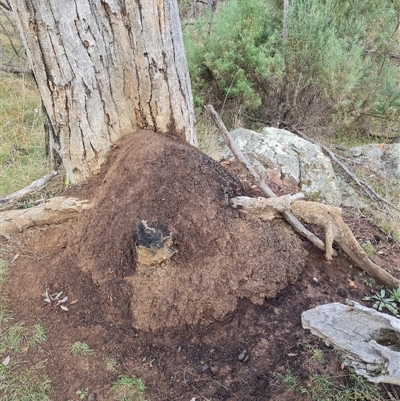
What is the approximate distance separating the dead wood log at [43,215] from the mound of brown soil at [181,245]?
0.40 feet

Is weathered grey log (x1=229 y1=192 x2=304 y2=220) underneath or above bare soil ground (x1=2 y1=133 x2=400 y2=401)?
above

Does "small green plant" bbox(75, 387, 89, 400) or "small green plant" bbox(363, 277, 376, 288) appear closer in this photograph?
"small green plant" bbox(75, 387, 89, 400)

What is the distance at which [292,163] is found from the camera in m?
3.80

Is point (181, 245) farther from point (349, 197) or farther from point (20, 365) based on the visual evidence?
point (349, 197)

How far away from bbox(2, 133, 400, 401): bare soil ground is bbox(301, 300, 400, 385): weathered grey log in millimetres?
301

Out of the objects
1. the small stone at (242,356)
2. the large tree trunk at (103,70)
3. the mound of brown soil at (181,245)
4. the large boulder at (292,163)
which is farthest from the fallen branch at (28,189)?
the small stone at (242,356)

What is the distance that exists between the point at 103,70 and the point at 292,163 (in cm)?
214

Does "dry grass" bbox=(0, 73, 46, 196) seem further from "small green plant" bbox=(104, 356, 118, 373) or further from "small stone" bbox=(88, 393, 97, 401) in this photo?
"small stone" bbox=(88, 393, 97, 401)

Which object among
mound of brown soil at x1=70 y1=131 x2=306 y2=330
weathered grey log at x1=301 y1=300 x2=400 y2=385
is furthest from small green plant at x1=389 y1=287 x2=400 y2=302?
weathered grey log at x1=301 y1=300 x2=400 y2=385

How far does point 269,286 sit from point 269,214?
41 centimetres

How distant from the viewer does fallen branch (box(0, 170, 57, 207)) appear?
279cm

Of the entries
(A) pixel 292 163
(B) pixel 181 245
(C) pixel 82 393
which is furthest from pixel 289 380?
(A) pixel 292 163

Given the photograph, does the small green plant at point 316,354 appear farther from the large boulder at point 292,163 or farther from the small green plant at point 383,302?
the large boulder at point 292,163

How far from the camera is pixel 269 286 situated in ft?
6.88
